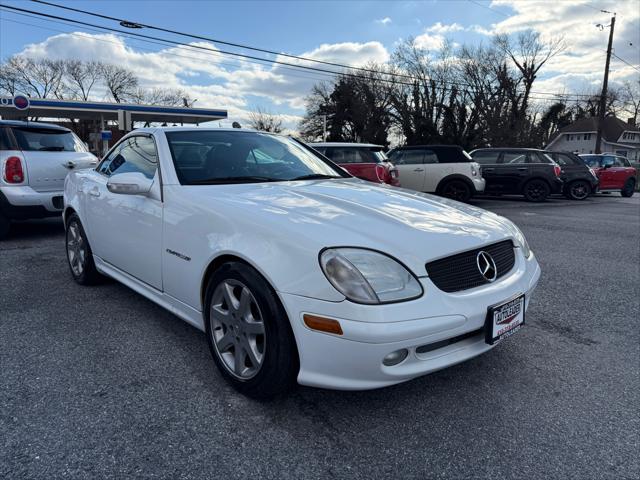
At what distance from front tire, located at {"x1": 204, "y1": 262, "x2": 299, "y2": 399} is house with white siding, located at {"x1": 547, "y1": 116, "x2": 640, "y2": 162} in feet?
216

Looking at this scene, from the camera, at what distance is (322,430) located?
2090 mm

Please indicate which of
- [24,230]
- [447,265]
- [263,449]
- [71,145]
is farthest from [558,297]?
[24,230]

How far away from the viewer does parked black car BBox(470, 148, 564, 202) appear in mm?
13336

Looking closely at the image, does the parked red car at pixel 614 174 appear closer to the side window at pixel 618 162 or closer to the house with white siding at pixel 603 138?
the side window at pixel 618 162

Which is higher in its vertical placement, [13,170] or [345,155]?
[345,155]

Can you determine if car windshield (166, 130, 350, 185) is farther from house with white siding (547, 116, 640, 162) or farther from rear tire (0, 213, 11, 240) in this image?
house with white siding (547, 116, 640, 162)

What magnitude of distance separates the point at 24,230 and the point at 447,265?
7.56 m

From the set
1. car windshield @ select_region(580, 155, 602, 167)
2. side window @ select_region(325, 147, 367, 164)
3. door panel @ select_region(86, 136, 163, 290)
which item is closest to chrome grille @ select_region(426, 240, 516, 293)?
door panel @ select_region(86, 136, 163, 290)

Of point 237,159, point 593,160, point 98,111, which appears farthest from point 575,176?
point 98,111

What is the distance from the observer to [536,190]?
44.5 ft

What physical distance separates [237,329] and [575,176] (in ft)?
51.3

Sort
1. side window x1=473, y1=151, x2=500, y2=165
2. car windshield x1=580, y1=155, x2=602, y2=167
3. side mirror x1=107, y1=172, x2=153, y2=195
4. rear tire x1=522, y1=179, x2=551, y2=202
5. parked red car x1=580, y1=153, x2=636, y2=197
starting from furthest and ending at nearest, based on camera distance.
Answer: car windshield x1=580, y1=155, x2=602, y2=167
parked red car x1=580, y1=153, x2=636, y2=197
side window x1=473, y1=151, x2=500, y2=165
rear tire x1=522, y1=179, x2=551, y2=202
side mirror x1=107, y1=172, x2=153, y2=195

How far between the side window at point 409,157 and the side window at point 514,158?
3417 mm

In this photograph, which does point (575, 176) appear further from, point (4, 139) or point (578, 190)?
point (4, 139)
